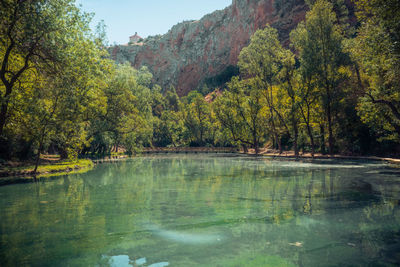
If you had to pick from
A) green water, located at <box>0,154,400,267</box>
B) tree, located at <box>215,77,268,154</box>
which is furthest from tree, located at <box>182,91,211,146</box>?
green water, located at <box>0,154,400,267</box>

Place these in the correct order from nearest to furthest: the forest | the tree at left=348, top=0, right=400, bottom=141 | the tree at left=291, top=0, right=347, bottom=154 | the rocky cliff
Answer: the tree at left=348, top=0, right=400, bottom=141
the forest
the tree at left=291, top=0, right=347, bottom=154
the rocky cliff

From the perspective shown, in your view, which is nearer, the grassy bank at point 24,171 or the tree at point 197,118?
the grassy bank at point 24,171

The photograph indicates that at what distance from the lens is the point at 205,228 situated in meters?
7.53

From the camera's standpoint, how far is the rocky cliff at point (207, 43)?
9838 centimetres

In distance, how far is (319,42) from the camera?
1382 inches

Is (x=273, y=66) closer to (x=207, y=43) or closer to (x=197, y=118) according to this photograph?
(x=197, y=118)

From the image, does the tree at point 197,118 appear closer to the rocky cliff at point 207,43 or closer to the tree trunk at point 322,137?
the tree trunk at point 322,137

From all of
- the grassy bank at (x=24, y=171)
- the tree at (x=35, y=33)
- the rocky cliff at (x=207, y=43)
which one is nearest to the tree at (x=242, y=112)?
the grassy bank at (x=24, y=171)

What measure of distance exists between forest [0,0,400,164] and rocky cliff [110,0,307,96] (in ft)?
170

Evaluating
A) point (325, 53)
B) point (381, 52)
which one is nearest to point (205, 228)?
point (381, 52)

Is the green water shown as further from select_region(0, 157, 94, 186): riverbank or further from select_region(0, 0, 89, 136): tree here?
select_region(0, 0, 89, 136): tree

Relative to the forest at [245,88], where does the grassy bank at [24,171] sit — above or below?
below

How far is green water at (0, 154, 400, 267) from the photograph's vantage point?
5602 mm

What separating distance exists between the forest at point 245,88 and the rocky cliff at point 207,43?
170 ft
